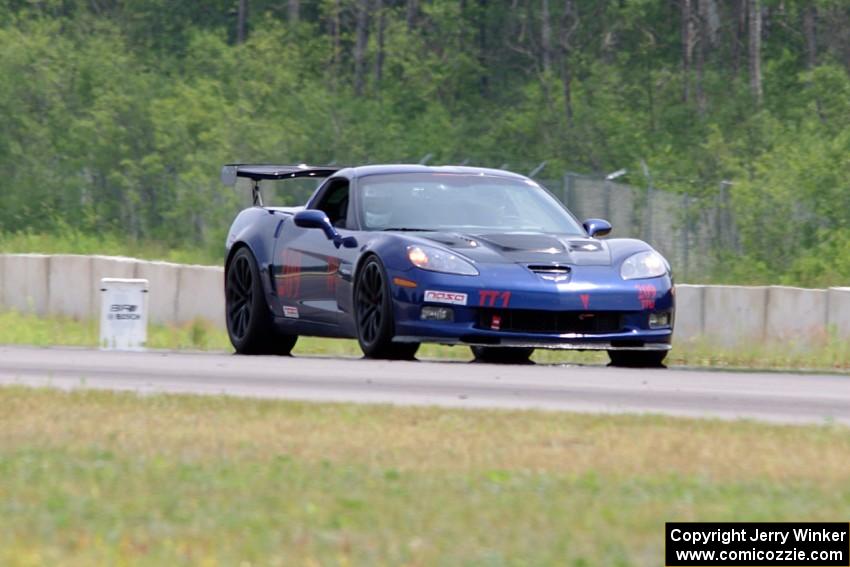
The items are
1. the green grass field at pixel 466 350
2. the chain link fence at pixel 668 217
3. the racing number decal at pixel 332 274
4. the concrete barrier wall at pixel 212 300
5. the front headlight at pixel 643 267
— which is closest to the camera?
the front headlight at pixel 643 267

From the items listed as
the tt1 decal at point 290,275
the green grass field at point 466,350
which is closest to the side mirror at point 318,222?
the tt1 decal at point 290,275

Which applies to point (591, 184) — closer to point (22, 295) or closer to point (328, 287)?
point (22, 295)

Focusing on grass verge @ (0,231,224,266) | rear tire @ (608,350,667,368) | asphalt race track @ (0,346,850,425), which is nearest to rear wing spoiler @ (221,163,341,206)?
asphalt race track @ (0,346,850,425)

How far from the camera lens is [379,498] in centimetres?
658

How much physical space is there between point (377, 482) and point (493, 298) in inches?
220

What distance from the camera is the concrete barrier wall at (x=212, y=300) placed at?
18.5 metres

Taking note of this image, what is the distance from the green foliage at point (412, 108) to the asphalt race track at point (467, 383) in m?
14.8

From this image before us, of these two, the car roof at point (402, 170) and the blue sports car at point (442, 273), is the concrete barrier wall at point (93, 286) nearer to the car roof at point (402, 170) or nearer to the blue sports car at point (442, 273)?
the blue sports car at point (442, 273)

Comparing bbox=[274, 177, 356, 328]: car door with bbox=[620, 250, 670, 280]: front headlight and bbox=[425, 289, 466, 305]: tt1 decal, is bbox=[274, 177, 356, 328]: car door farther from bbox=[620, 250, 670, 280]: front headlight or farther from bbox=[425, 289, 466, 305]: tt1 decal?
bbox=[620, 250, 670, 280]: front headlight

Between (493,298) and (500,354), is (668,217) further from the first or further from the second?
(493,298)

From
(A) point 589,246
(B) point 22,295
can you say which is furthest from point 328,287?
(B) point 22,295

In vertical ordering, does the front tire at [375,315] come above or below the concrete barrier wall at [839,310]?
above

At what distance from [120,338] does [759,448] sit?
9.12m

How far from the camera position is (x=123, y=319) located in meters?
16.3
